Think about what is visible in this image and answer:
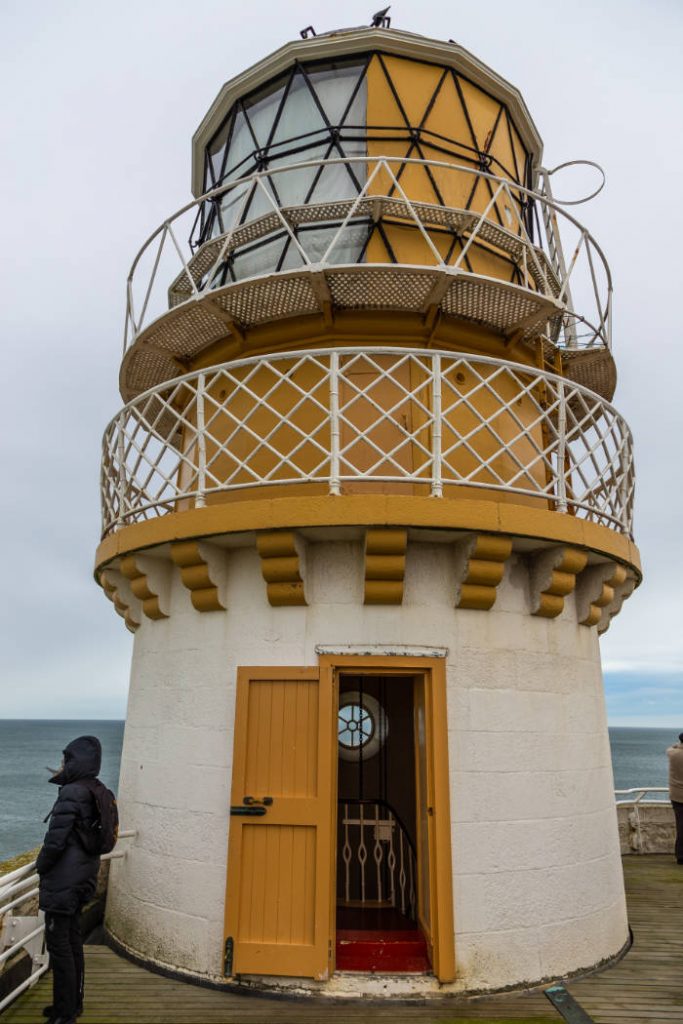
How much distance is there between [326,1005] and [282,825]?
137 cm

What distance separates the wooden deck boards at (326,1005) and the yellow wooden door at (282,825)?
0.31m

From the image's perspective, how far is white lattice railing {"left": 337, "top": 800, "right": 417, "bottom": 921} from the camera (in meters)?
8.21

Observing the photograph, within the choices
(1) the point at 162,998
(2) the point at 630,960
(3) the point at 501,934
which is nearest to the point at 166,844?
(1) the point at 162,998

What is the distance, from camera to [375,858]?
8570mm

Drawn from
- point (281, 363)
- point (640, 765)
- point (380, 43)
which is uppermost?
point (380, 43)

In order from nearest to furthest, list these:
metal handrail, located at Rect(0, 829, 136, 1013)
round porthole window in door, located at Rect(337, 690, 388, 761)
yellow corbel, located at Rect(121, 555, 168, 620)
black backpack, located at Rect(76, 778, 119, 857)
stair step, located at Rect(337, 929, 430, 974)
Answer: black backpack, located at Rect(76, 778, 119, 857) → metal handrail, located at Rect(0, 829, 136, 1013) → stair step, located at Rect(337, 929, 430, 974) → yellow corbel, located at Rect(121, 555, 168, 620) → round porthole window in door, located at Rect(337, 690, 388, 761)

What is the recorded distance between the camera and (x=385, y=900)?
→ 8453 mm

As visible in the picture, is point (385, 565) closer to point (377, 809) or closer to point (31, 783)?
point (377, 809)

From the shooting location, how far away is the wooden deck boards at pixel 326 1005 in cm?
530

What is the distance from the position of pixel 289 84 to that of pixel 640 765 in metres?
124

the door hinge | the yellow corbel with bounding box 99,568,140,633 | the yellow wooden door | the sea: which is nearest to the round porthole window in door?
the yellow corbel with bounding box 99,568,140,633

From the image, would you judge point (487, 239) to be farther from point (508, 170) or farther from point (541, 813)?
point (541, 813)

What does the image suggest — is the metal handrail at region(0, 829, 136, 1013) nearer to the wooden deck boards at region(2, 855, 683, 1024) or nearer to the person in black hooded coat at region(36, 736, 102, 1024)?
the wooden deck boards at region(2, 855, 683, 1024)

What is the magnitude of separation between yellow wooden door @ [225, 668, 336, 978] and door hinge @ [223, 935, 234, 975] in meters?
0.01
